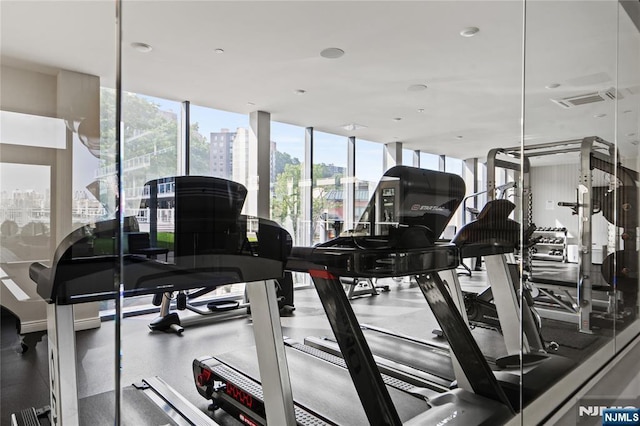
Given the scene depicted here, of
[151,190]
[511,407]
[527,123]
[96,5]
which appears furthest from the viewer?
[527,123]

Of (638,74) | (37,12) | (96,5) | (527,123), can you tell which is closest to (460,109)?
(527,123)

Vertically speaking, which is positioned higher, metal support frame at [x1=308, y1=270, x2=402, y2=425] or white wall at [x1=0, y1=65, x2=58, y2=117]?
white wall at [x1=0, y1=65, x2=58, y2=117]

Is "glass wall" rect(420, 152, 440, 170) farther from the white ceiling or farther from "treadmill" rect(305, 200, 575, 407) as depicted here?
"treadmill" rect(305, 200, 575, 407)

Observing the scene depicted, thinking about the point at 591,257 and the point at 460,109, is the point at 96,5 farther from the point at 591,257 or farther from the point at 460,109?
the point at 591,257

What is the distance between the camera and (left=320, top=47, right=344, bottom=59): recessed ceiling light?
7.06 feet

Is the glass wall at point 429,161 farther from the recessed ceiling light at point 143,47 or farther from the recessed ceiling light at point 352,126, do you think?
the recessed ceiling light at point 143,47

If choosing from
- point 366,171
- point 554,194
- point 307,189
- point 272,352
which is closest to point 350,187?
point 366,171

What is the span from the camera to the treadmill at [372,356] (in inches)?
61.7

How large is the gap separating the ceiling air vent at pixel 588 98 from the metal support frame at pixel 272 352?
211 centimetres

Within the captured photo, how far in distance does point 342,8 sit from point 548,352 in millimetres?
2493

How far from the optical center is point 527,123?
7.14 ft

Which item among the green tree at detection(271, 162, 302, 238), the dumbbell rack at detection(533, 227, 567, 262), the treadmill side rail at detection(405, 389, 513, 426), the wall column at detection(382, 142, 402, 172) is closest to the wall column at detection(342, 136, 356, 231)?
the wall column at detection(382, 142, 402, 172)
